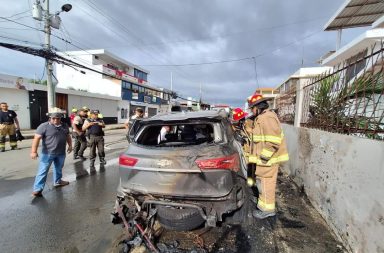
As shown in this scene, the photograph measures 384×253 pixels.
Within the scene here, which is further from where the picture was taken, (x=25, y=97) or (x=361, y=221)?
(x=25, y=97)

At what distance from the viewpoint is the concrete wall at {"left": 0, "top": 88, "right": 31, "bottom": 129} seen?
58.2 feet

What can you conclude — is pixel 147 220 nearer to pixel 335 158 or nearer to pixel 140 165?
pixel 140 165

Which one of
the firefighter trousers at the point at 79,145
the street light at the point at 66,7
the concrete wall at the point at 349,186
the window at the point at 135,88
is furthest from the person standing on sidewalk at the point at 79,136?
the window at the point at 135,88

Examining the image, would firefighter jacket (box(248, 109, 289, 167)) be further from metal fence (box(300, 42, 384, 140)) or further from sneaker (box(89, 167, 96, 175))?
sneaker (box(89, 167, 96, 175))

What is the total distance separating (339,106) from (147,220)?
3.32m

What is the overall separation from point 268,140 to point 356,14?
13.1m

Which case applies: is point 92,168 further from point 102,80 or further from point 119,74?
point 119,74

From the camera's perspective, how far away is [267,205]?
358 cm

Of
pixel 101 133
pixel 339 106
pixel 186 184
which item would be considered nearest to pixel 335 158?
pixel 339 106

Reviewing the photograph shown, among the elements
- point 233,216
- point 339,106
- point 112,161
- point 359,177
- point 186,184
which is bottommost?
point 112,161

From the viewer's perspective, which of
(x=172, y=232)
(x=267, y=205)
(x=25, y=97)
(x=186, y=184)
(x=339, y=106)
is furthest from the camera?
(x=25, y=97)

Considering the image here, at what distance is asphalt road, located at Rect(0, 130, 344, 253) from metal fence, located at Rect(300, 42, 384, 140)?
1445 millimetres

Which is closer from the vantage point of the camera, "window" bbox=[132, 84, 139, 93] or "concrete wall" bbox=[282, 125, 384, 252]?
"concrete wall" bbox=[282, 125, 384, 252]

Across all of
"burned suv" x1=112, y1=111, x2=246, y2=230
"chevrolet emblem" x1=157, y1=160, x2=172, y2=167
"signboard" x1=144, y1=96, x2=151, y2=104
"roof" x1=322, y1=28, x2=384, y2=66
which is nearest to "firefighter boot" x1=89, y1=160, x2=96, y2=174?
"burned suv" x1=112, y1=111, x2=246, y2=230
